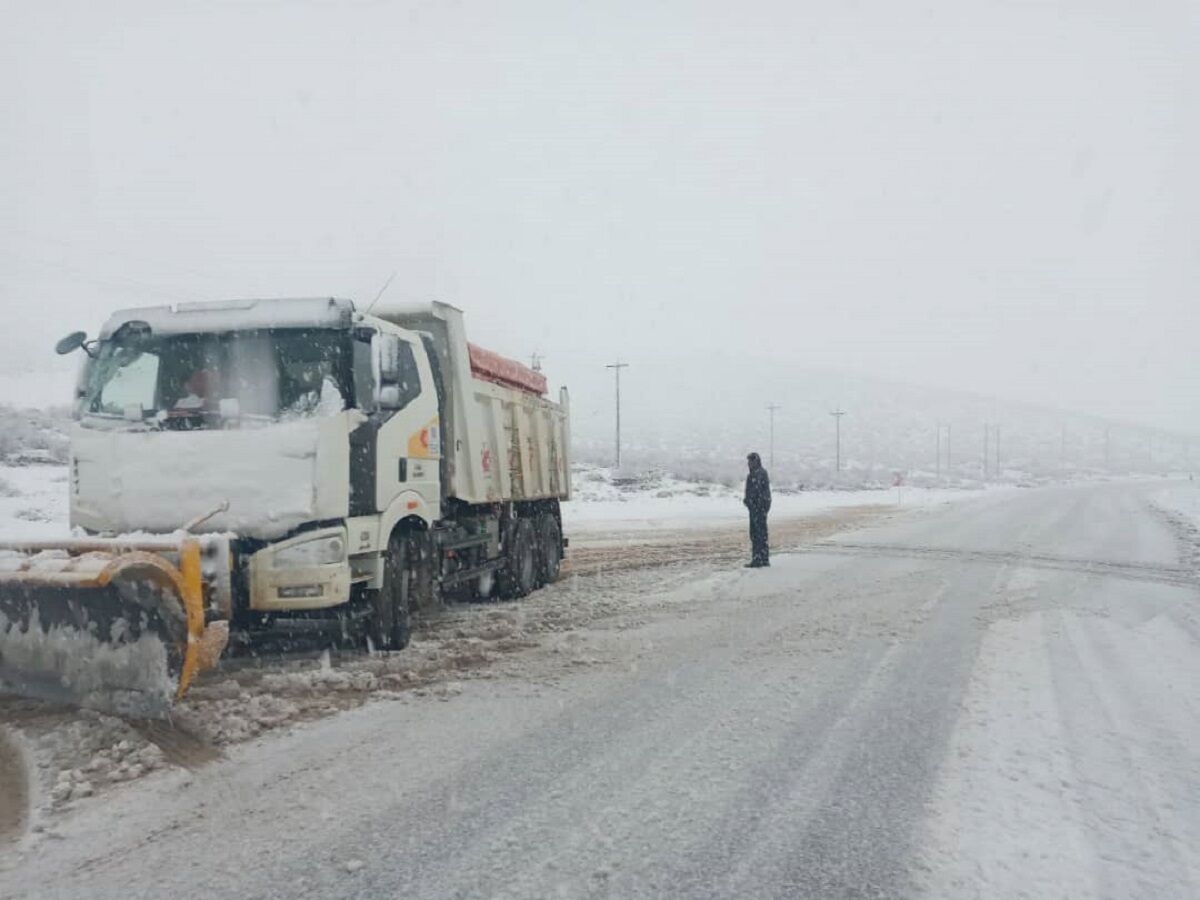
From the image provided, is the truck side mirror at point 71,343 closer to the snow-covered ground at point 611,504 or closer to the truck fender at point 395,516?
the snow-covered ground at point 611,504

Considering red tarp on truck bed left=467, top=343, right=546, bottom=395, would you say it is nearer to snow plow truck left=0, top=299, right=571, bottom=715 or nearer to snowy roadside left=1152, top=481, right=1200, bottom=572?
snow plow truck left=0, top=299, right=571, bottom=715

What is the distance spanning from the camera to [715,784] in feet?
13.9

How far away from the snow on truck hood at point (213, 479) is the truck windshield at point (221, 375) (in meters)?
0.29

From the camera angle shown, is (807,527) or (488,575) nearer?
(488,575)

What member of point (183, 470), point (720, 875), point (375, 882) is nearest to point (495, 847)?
point (375, 882)

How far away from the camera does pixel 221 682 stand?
6.05m

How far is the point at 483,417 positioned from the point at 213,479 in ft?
12.2

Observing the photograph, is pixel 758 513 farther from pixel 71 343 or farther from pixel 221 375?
pixel 71 343

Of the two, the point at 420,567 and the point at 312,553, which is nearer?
the point at 312,553

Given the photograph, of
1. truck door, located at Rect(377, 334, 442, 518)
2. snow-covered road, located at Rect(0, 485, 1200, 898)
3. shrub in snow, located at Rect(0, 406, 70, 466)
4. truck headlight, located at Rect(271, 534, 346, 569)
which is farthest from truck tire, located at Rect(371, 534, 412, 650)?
shrub in snow, located at Rect(0, 406, 70, 466)

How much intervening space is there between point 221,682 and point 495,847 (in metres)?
3.37

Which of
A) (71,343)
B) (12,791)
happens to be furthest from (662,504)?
(12,791)

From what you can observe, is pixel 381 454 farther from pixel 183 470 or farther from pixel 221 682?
pixel 221 682

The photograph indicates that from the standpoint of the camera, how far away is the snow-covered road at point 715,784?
329cm
